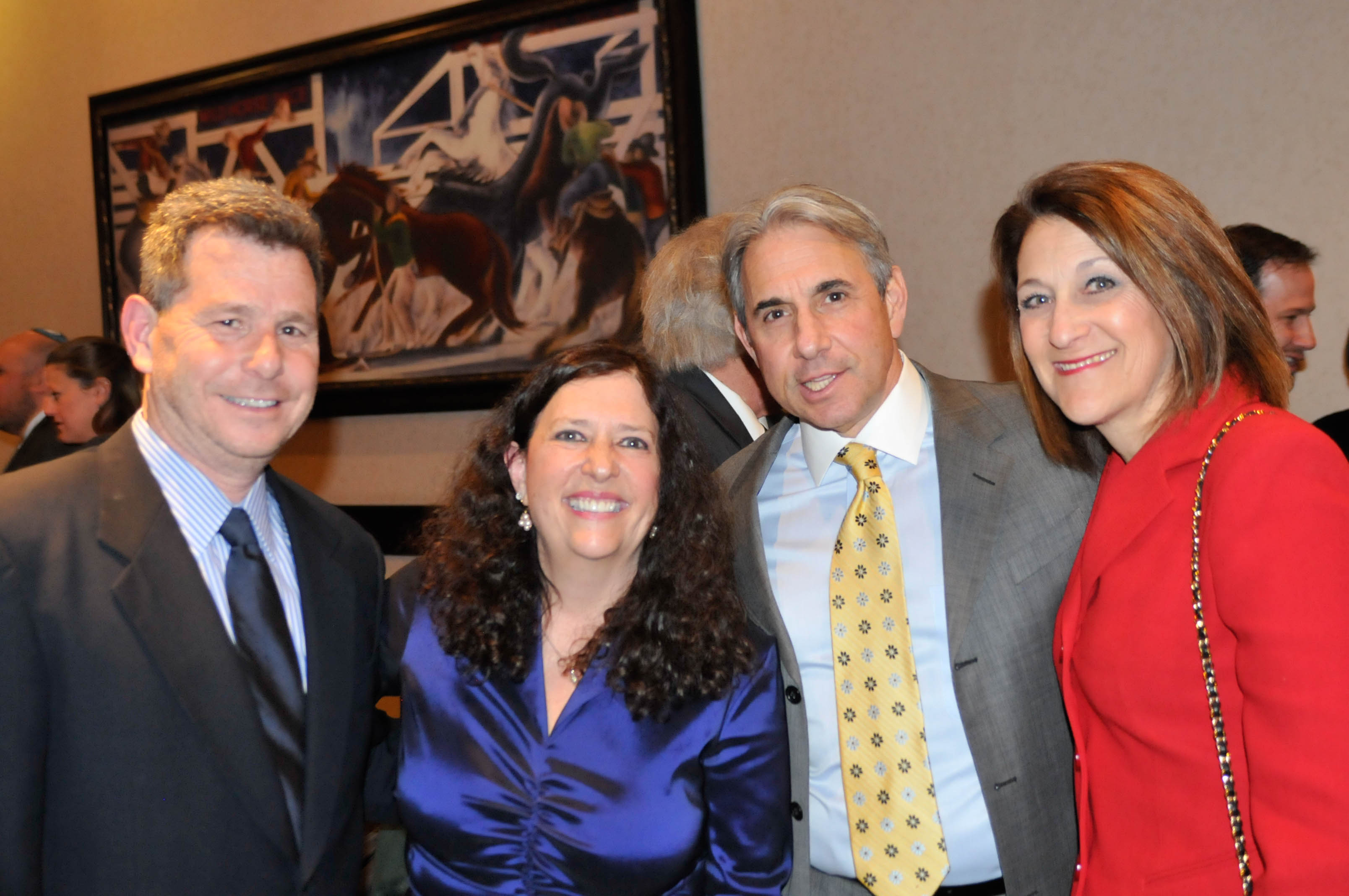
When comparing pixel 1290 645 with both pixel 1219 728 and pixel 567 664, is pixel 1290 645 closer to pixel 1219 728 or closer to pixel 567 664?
pixel 1219 728

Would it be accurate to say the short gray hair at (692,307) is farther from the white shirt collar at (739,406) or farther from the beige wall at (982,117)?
the beige wall at (982,117)

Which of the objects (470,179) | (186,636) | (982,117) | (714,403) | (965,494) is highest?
(470,179)

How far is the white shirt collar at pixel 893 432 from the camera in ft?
6.65

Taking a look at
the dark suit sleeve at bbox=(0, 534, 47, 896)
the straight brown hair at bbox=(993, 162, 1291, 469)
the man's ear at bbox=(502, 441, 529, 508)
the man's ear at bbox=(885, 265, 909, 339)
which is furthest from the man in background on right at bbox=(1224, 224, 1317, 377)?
the dark suit sleeve at bbox=(0, 534, 47, 896)

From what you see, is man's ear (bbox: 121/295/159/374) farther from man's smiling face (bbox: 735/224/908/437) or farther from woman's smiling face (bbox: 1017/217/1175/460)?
woman's smiling face (bbox: 1017/217/1175/460)

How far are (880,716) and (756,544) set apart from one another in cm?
43

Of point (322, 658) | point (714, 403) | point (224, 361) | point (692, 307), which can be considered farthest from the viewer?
point (692, 307)

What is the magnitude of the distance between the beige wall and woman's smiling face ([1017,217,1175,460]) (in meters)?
2.17

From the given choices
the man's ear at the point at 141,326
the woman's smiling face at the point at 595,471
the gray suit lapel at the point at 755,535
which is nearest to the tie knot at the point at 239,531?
the man's ear at the point at 141,326

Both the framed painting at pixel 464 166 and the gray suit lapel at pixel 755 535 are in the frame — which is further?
the framed painting at pixel 464 166

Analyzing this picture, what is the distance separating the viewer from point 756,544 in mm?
2088

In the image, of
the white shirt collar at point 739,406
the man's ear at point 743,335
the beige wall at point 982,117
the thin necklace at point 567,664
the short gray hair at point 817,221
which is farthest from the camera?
the beige wall at point 982,117

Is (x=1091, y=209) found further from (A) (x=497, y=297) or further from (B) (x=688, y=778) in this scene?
(A) (x=497, y=297)

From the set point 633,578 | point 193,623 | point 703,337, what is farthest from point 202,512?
point 703,337
